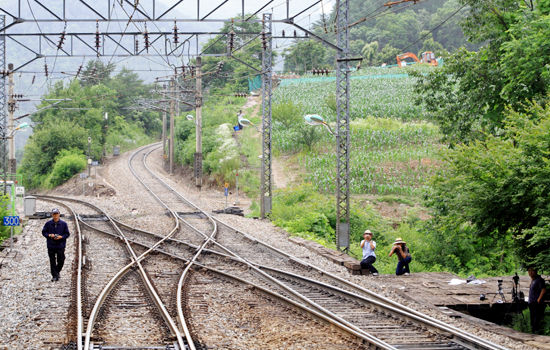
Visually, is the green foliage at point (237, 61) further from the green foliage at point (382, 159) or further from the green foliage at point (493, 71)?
the green foliage at point (493, 71)

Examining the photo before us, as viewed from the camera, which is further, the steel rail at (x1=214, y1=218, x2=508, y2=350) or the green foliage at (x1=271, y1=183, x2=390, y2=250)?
the green foliage at (x1=271, y1=183, x2=390, y2=250)

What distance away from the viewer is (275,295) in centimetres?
1038

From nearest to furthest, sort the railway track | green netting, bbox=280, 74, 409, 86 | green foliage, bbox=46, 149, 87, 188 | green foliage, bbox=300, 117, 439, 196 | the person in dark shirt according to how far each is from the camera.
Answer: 1. the railway track
2. the person in dark shirt
3. green foliage, bbox=300, 117, 439, 196
4. green foliage, bbox=46, 149, 87, 188
5. green netting, bbox=280, 74, 409, 86

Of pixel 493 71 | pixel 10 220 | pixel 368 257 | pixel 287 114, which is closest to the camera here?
pixel 368 257

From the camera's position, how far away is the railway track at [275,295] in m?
7.99

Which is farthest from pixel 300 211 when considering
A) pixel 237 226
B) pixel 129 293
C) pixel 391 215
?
pixel 129 293

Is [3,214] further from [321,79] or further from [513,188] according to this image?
[321,79]

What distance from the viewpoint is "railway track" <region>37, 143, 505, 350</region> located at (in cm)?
799

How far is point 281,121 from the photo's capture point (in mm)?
54281

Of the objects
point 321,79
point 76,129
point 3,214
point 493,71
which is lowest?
point 3,214

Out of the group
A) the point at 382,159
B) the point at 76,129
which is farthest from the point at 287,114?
the point at 76,129

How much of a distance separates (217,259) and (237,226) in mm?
7199

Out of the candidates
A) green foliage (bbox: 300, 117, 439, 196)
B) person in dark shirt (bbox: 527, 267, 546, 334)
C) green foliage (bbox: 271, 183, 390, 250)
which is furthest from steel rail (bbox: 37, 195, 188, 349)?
green foliage (bbox: 300, 117, 439, 196)

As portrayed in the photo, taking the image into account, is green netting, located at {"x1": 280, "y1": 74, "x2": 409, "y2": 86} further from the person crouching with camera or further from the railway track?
the person crouching with camera
